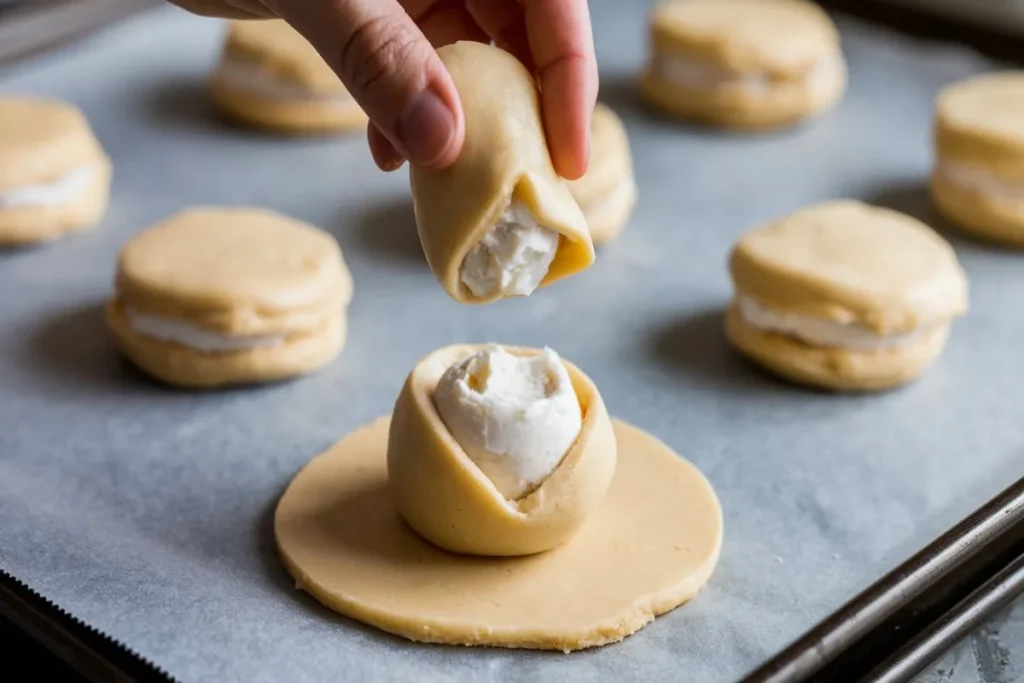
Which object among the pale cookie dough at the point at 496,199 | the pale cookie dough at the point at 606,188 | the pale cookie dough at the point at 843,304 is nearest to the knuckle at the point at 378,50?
the pale cookie dough at the point at 496,199

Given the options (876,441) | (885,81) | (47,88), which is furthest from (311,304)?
(885,81)

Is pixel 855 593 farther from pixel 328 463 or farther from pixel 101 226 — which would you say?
pixel 101 226

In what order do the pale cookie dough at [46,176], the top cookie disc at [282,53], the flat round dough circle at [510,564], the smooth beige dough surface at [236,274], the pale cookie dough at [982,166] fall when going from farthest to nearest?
the top cookie disc at [282,53], the pale cookie dough at [982,166], the pale cookie dough at [46,176], the smooth beige dough surface at [236,274], the flat round dough circle at [510,564]

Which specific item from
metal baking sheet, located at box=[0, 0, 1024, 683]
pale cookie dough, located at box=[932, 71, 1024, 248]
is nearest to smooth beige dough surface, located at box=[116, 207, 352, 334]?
metal baking sheet, located at box=[0, 0, 1024, 683]

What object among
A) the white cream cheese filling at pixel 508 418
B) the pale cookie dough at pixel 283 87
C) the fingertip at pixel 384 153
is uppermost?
the fingertip at pixel 384 153

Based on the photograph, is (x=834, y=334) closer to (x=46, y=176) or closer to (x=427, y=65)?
(x=427, y=65)

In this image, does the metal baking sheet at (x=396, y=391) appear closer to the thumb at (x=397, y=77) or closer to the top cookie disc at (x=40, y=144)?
the top cookie disc at (x=40, y=144)

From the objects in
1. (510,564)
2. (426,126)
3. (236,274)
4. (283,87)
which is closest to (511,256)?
(426,126)
